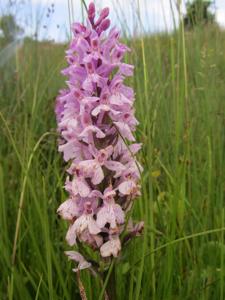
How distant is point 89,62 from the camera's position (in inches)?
43.6

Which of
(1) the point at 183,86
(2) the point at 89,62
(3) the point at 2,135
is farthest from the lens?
(3) the point at 2,135

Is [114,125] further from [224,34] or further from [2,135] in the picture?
[224,34]

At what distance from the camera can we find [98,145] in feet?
3.73

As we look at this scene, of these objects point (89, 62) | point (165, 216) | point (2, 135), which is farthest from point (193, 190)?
point (2, 135)

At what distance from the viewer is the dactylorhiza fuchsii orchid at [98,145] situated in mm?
1099

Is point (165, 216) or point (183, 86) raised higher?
point (183, 86)

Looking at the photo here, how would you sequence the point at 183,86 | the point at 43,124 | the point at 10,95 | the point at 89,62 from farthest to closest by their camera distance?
the point at 10,95, the point at 43,124, the point at 183,86, the point at 89,62

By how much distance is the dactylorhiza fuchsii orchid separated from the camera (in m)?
1.10

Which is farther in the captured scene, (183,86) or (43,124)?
(43,124)

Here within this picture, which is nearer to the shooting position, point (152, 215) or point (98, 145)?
point (98, 145)

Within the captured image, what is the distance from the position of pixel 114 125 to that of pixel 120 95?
0.07m

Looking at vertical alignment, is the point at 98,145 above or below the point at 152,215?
above

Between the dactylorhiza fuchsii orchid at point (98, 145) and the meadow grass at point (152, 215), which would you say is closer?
the dactylorhiza fuchsii orchid at point (98, 145)

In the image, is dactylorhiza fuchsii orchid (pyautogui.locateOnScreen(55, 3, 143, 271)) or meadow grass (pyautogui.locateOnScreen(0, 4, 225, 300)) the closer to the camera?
dactylorhiza fuchsii orchid (pyautogui.locateOnScreen(55, 3, 143, 271))
